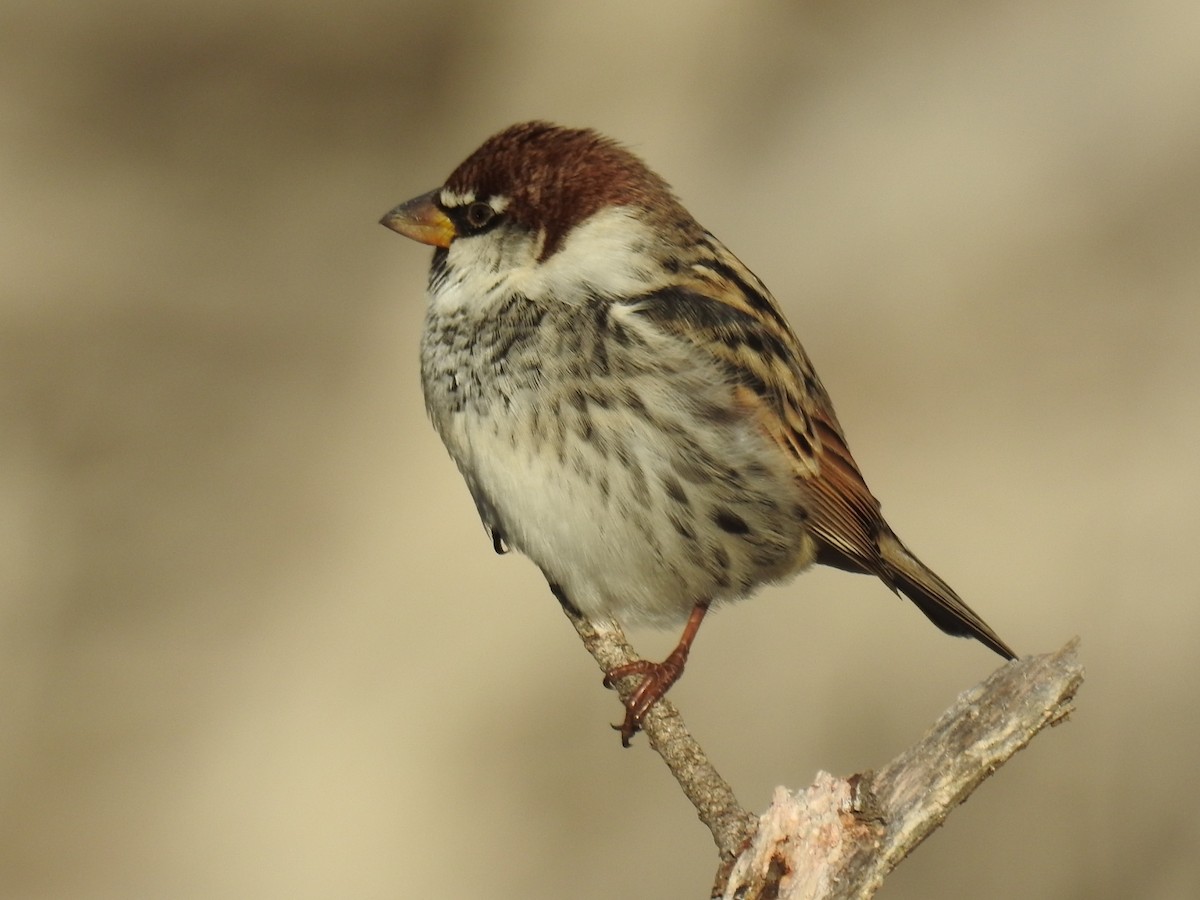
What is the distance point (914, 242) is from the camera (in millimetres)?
5727

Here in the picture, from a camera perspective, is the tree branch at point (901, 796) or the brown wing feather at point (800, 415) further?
the brown wing feather at point (800, 415)

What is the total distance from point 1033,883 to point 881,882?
9.81 feet

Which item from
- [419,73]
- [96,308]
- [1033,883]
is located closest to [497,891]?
[1033,883]

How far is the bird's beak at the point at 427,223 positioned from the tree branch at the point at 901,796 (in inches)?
59.5

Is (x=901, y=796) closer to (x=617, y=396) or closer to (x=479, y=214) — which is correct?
(x=617, y=396)

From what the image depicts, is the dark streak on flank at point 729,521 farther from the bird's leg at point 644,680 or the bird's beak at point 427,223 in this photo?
the bird's beak at point 427,223

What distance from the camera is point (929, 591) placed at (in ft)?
11.6

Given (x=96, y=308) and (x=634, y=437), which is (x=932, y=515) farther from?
(x=96, y=308)

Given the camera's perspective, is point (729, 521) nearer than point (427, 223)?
Yes

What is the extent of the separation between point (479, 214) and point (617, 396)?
56cm

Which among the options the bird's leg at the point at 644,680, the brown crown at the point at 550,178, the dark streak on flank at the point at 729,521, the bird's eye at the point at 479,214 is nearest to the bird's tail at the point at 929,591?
the dark streak on flank at the point at 729,521

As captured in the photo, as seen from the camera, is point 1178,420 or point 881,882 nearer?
point 881,882

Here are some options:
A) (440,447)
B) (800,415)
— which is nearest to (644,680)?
(800,415)

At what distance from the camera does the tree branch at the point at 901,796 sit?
226 centimetres
